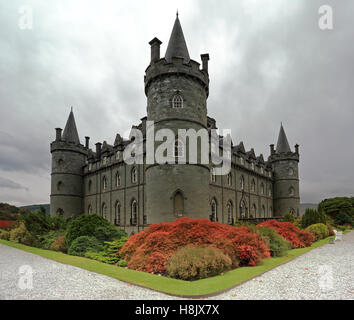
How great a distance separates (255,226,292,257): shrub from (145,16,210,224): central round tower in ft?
17.3

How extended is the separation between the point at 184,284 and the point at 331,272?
5.00m

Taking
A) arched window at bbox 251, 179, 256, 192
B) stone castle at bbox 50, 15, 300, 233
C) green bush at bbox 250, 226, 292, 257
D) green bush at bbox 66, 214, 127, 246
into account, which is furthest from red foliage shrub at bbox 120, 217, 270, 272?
arched window at bbox 251, 179, 256, 192

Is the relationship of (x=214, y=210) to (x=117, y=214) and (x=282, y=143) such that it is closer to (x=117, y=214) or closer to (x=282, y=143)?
(x=117, y=214)

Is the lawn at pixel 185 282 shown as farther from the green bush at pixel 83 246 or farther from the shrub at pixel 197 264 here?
the green bush at pixel 83 246

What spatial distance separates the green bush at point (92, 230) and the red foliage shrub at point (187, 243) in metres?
2.94

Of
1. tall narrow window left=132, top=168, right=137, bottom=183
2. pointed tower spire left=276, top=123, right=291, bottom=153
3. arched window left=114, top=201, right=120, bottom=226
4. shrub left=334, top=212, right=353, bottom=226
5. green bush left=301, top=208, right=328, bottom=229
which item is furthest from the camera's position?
pointed tower spire left=276, top=123, right=291, bottom=153

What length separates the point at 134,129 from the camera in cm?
3002

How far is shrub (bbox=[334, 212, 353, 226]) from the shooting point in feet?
112

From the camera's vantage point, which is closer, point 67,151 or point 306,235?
point 306,235

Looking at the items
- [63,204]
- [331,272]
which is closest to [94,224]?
[331,272]

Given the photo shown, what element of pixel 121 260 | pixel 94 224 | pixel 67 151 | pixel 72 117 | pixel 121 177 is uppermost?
pixel 72 117

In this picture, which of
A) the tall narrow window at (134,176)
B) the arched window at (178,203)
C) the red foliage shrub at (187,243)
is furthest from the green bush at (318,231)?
the tall narrow window at (134,176)

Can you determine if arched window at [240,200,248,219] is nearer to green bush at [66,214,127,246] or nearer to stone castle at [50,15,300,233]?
stone castle at [50,15,300,233]

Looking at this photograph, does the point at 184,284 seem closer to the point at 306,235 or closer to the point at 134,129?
the point at 306,235
